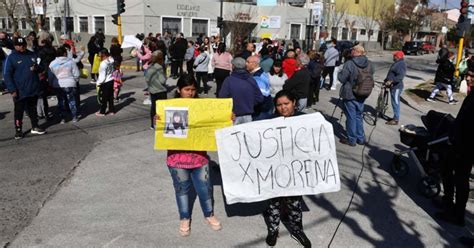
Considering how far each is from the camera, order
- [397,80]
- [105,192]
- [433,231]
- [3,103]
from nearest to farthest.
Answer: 1. [433,231]
2. [105,192]
3. [397,80]
4. [3,103]

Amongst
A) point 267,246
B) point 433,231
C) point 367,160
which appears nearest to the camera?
point 267,246

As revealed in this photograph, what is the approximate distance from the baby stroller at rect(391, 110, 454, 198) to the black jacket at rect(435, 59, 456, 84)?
780 cm

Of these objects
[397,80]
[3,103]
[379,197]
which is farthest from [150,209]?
[3,103]

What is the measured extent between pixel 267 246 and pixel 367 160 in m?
3.71

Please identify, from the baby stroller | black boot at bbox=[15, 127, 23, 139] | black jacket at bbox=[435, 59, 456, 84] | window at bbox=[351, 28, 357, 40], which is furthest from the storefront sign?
window at bbox=[351, 28, 357, 40]

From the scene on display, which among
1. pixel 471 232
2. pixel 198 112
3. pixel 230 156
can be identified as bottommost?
pixel 471 232

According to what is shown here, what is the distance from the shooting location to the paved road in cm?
423

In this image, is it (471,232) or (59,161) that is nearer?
(471,232)

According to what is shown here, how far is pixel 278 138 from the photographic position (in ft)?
12.5

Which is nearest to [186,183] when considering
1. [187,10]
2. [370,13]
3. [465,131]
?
[465,131]

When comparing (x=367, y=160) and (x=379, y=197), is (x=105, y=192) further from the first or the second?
(x=367, y=160)

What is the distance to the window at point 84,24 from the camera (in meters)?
37.3

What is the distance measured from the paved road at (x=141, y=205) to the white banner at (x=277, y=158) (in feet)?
2.24

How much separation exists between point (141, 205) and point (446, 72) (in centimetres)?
1142
